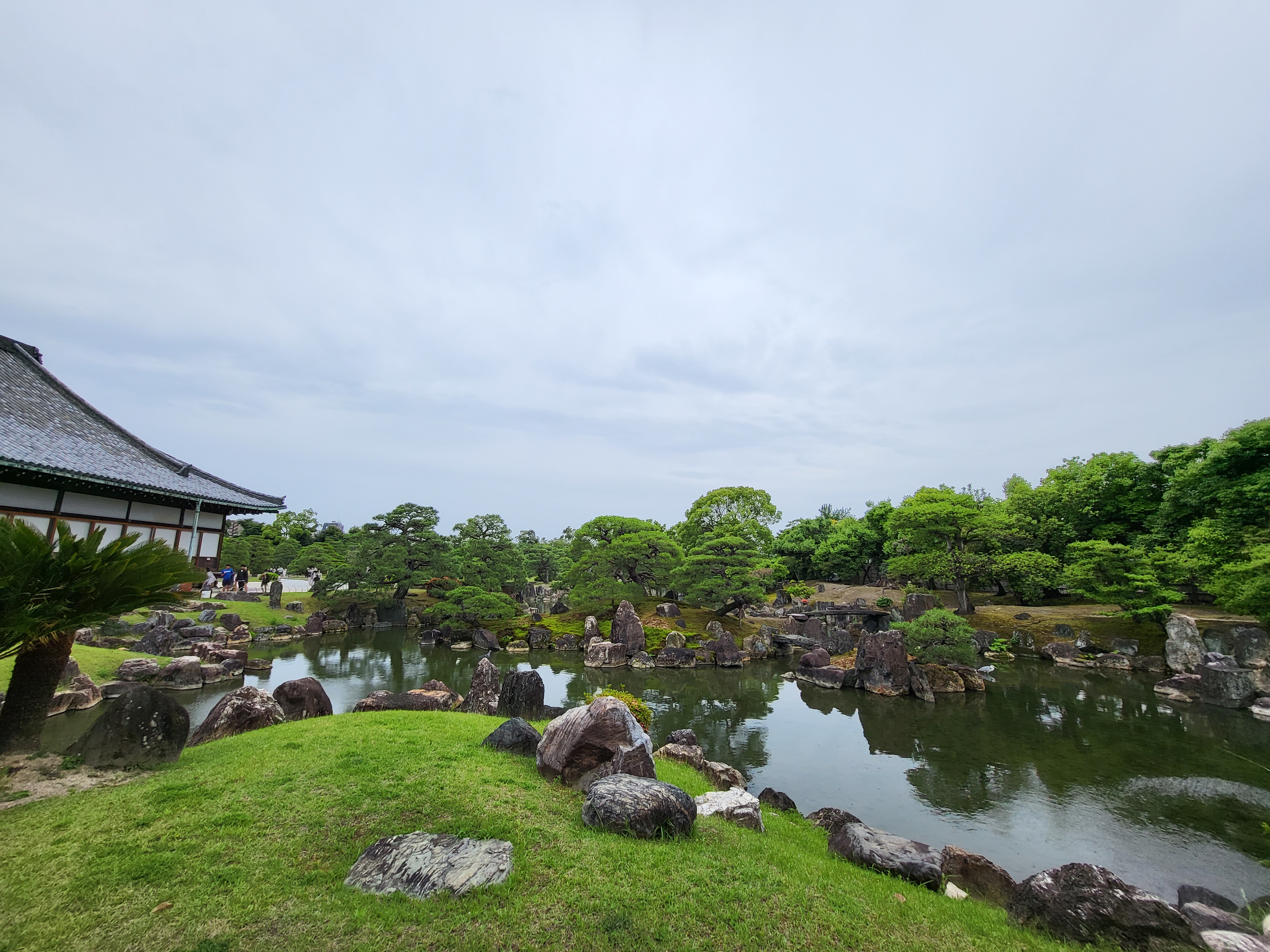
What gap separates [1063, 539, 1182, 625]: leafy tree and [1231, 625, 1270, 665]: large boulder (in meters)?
2.98

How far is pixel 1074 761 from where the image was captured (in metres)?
13.5

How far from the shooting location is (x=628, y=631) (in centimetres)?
2669

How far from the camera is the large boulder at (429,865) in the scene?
14.1ft

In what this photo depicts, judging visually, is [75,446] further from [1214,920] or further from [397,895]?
[1214,920]

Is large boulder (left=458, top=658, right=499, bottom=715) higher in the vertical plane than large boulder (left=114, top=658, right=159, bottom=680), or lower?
higher

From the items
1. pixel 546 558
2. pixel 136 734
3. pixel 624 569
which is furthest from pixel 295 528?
pixel 136 734

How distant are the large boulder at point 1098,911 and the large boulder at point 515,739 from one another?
6190mm

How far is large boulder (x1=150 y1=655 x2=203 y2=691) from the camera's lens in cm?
1667

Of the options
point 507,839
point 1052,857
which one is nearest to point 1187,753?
point 1052,857

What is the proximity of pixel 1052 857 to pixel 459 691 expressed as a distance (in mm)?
17103

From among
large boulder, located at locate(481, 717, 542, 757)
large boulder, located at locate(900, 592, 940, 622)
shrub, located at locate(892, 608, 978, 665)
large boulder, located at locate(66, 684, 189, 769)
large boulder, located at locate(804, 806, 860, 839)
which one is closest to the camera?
large boulder, located at locate(66, 684, 189, 769)

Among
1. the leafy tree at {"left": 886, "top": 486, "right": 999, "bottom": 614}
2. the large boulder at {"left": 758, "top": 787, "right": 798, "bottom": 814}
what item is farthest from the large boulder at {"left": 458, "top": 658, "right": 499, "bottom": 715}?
the leafy tree at {"left": 886, "top": 486, "right": 999, "bottom": 614}

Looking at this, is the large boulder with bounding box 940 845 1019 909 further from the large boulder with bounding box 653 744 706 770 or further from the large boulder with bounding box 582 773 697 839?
the large boulder with bounding box 653 744 706 770

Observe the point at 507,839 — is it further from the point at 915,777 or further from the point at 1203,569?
the point at 1203,569
